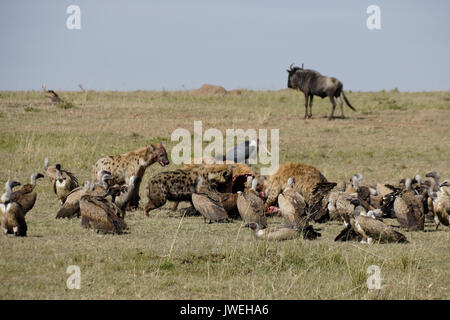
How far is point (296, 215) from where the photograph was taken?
8.84 m

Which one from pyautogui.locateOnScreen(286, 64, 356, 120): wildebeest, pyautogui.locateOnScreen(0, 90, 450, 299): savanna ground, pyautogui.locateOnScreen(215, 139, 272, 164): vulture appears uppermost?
pyautogui.locateOnScreen(286, 64, 356, 120): wildebeest

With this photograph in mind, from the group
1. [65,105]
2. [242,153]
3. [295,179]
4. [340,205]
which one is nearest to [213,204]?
[340,205]

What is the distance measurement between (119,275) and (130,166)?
14.8 ft

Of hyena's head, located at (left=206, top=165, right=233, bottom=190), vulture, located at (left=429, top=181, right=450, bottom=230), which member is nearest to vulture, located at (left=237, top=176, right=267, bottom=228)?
hyena's head, located at (left=206, top=165, right=233, bottom=190)

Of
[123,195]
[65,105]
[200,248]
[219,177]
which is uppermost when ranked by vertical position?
[65,105]

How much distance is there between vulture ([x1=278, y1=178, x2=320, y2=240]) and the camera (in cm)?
850

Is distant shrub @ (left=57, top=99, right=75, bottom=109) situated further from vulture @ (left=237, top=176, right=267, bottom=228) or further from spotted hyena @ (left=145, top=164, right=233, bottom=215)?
vulture @ (left=237, top=176, right=267, bottom=228)

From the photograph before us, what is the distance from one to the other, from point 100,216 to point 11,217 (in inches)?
39.2

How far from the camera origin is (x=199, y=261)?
7.15 m

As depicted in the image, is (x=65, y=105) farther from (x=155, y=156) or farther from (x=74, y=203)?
(x=74, y=203)

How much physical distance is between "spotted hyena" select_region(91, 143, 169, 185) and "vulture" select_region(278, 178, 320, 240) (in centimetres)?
249

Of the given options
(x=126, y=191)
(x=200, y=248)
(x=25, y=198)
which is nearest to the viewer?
(x=200, y=248)

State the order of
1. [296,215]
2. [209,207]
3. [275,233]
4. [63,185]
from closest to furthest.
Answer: [275,233]
[296,215]
[209,207]
[63,185]

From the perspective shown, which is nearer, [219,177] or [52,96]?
[219,177]
